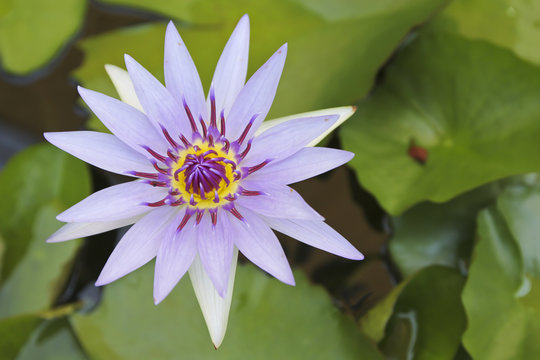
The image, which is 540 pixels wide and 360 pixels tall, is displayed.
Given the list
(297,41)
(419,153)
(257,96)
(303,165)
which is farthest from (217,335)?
(297,41)

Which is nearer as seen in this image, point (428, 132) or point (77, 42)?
point (428, 132)

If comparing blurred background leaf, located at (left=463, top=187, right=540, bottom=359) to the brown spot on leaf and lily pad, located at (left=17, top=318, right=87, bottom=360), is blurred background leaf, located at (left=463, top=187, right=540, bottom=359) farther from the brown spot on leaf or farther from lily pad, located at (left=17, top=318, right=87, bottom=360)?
lily pad, located at (left=17, top=318, right=87, bottom=360)

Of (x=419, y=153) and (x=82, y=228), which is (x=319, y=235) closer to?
(x=82, y=228)

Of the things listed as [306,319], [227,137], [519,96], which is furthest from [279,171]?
[519,96]

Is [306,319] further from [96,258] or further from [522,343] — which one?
[96,258]

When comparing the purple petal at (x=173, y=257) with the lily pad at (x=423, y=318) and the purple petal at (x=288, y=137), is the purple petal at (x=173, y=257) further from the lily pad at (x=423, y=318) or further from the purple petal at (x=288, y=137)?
the lily pad at (x=423, y=318)

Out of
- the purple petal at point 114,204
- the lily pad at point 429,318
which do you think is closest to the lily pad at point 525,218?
the lily pad at point 429,318

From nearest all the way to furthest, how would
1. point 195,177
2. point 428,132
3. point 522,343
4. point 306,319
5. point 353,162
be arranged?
1. point 195,177
2. point 522,343
3. point 306,319
4. point 353,162
5. point 428,132
